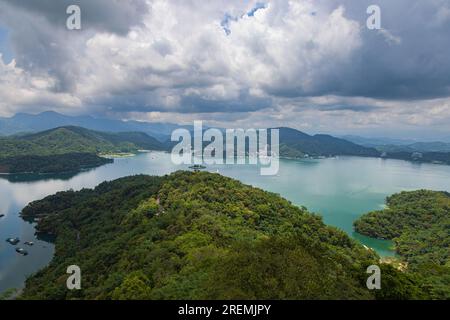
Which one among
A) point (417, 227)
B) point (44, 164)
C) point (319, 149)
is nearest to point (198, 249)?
point (417, 227)

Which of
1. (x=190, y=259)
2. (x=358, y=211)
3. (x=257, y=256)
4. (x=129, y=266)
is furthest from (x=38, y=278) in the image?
(x=358, y=211)

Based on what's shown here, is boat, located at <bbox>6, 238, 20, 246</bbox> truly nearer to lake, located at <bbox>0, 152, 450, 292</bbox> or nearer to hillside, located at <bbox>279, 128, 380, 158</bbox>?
lake, located at <bbox>0, 152, 450, 292</bbox>

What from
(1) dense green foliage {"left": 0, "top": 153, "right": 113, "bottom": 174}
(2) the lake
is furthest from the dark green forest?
(2) the lake

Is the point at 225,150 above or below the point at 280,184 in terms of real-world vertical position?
above

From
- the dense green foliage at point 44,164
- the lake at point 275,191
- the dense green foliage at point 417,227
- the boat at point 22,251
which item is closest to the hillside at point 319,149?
the lake at point 275,191

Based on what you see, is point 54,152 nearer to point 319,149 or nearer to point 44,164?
point 44,164

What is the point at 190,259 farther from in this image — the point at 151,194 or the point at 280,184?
the point at 280,184
